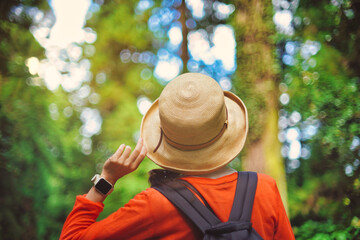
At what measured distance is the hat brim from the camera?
1.63 m

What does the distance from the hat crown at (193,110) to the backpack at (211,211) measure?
0.27m

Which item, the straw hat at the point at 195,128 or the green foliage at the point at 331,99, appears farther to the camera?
the green foliage at the point at 331,99

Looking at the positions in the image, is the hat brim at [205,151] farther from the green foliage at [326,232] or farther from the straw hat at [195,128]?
the green foliage at [326,232]

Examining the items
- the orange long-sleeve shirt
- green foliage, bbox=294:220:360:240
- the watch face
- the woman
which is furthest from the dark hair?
green foliage, bbox=294:220:360:240

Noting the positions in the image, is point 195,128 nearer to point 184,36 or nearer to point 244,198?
point 244,198

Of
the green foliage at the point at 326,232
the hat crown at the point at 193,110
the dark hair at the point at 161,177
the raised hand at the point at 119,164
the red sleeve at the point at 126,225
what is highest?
the hat crown at the point at 193,110

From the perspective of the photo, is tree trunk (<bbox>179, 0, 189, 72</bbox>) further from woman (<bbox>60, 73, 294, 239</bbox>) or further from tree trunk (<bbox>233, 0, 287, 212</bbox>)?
woman (<bbox>60, 73, 294, 239</bbox>)

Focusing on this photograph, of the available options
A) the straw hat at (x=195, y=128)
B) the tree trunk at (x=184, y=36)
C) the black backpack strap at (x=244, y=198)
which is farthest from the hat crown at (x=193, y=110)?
the tree trunk at (x=184, y=36)

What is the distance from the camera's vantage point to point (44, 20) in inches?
221

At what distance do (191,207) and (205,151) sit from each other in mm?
365

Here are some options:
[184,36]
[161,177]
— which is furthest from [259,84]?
[184,36]

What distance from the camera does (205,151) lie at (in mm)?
1660

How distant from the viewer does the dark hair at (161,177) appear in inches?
62.9

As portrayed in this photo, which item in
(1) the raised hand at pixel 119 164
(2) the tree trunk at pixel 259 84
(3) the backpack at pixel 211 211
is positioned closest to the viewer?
(3) the backpack at pixel 211 211
